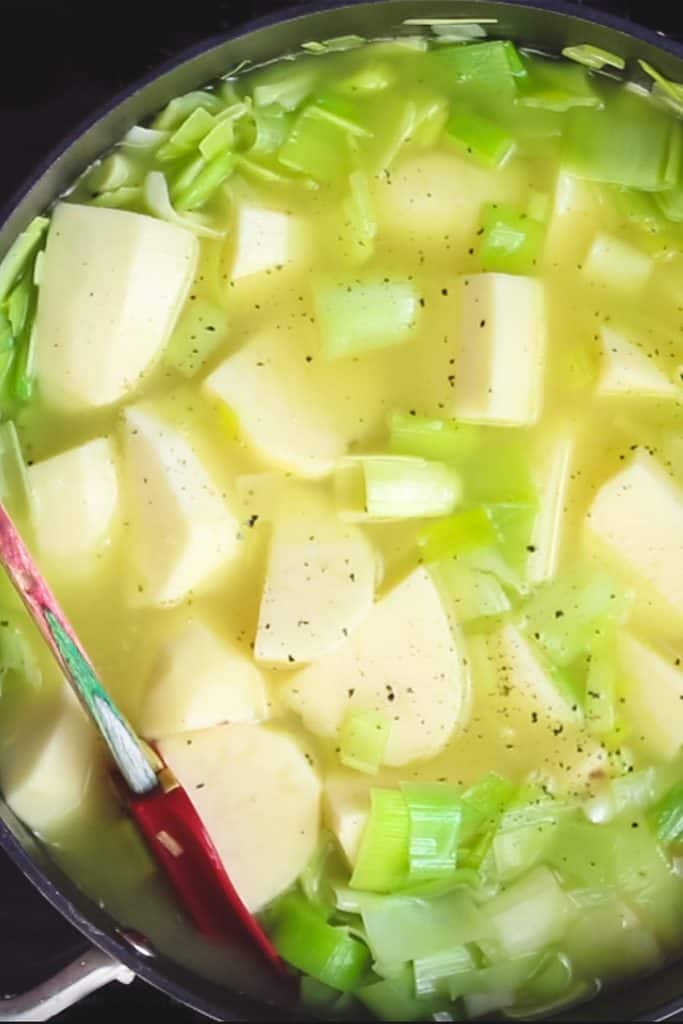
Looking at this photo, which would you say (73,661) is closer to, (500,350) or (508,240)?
(500,350)

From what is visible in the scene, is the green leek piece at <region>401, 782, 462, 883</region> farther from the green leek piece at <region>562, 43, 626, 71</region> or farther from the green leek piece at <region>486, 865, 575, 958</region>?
the green leek piece at <region>562, 43, 626, 71</region>

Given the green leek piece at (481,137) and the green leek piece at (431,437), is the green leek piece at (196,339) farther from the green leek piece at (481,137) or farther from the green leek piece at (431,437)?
the green leek piece at (481,137)

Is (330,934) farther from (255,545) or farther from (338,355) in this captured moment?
(338,355)

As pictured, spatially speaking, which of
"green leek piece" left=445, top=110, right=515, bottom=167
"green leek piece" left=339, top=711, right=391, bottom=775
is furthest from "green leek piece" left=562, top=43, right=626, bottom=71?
"green leek piece" left=339, top=711, right=391, bottom=775

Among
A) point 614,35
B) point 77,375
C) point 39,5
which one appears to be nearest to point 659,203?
point 614,35

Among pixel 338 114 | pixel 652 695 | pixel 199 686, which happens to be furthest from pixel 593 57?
pixel 199 686

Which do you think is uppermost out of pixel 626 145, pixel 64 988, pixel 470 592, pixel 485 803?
pixel 626 145

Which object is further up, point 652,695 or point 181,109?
point 181,109

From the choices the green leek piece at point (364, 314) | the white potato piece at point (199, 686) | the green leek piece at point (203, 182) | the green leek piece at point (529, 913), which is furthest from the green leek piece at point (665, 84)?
the green leek piece at point (529, 913)
